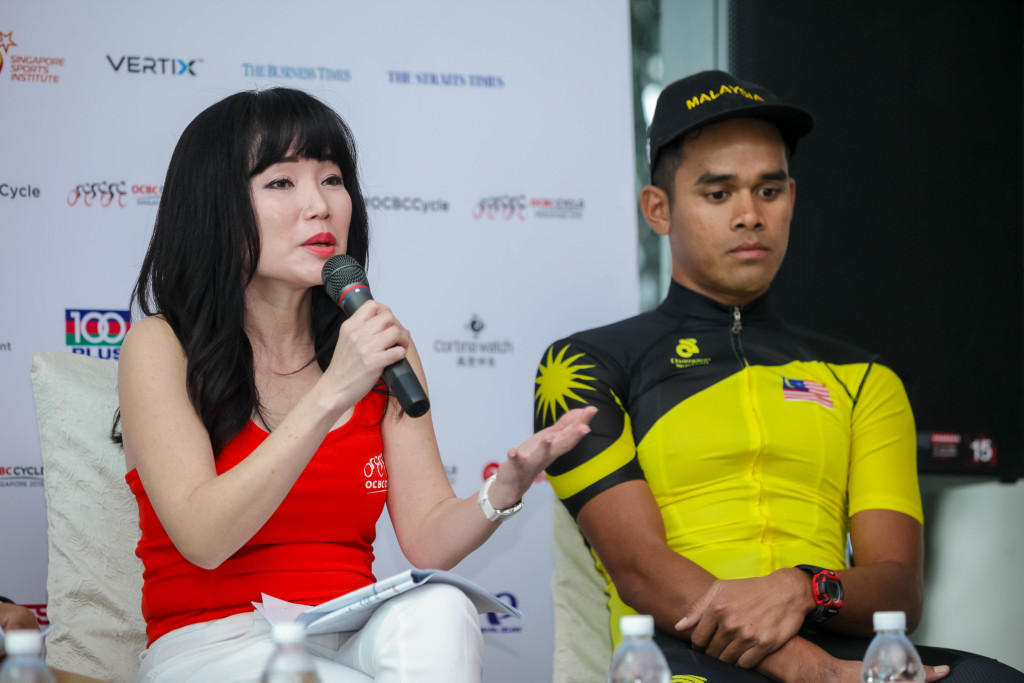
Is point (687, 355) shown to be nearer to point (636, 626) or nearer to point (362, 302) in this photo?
point (362, 302)

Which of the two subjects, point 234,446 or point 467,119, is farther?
point 467,119

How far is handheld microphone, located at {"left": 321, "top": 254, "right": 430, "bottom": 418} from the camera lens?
1.34 metres

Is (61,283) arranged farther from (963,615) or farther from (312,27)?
(963,615)

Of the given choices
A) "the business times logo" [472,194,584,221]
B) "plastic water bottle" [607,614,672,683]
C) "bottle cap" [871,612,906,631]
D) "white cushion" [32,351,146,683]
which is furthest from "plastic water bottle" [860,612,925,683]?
"the business times logo" [472,194,584,221]

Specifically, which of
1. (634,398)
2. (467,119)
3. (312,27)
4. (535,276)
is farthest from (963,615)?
(312,27)

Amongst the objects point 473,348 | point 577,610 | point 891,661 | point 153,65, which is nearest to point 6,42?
point 153,65

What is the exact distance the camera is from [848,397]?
7.63ft

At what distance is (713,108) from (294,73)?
1.14 meters

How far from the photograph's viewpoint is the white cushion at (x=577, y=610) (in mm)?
2254

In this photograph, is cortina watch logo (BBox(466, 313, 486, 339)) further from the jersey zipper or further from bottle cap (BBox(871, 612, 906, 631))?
bottle cap (BBox(871, 612, 906, 631))

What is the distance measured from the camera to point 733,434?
7.11 feet

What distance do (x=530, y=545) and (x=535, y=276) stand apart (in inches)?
28.9

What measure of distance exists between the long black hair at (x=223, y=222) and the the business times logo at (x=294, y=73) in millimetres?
1024

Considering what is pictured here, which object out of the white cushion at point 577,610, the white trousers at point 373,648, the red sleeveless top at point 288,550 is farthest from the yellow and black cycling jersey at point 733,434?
the white trousers at point 373,648
